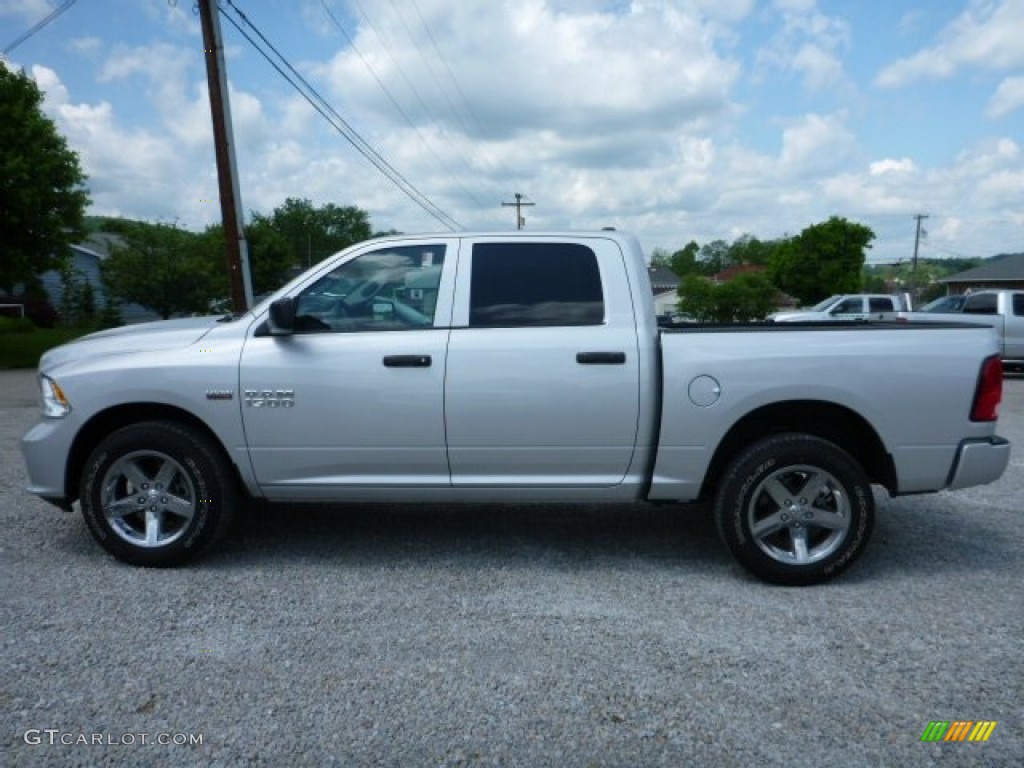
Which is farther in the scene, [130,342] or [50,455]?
[130,342]

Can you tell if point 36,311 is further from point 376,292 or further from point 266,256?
point 376,292

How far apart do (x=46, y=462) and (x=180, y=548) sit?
34.5 inches

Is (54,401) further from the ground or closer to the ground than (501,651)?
further from the ground

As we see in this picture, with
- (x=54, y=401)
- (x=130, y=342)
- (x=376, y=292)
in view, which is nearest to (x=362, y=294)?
(x=376, y=292)

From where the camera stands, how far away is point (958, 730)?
9.29 feet

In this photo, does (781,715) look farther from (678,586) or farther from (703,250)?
(703,250)

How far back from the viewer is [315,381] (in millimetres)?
4250

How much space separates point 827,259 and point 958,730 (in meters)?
58.3

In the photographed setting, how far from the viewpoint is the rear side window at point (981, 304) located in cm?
1683

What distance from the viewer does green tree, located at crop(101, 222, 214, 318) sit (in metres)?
36.4

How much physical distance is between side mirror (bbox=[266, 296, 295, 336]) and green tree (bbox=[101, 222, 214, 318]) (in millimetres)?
35403

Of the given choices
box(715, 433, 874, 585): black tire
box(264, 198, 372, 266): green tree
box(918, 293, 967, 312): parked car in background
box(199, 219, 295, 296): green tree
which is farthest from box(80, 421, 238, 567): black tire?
box(264, 198, 372, 266): green tree

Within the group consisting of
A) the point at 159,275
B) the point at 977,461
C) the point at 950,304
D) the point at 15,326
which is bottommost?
the point at 950,304

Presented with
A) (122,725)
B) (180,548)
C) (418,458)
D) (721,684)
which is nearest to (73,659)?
(122,725)
